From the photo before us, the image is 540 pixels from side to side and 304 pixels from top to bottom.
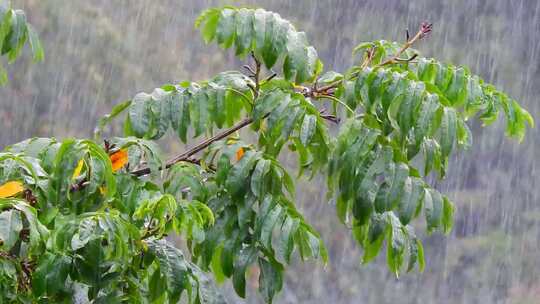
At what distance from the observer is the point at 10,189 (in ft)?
4.31

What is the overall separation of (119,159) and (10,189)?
19cm

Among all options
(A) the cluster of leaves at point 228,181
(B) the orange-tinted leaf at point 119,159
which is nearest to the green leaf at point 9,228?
(A) the cluster of leaves at point 228,181

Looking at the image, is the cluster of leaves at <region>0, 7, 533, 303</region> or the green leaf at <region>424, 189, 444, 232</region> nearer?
the cluster of leaves at <region>0, 7, 533, 303</region>

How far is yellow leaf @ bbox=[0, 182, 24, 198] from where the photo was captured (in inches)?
51.4

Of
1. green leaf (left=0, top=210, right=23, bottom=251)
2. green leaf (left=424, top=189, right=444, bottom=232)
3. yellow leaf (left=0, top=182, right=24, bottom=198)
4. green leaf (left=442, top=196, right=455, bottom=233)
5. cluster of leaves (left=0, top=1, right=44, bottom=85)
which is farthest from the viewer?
cluster of leaves (left=0, top=1, right=44, bottom=85)

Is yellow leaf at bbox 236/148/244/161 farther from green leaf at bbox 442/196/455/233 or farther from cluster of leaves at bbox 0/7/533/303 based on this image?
green leaf at bbox 442/196/455/233

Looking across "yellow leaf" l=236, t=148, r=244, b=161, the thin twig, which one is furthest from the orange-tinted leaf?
the thin twig

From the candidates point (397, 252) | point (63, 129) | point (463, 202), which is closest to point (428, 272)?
point (463, 202)

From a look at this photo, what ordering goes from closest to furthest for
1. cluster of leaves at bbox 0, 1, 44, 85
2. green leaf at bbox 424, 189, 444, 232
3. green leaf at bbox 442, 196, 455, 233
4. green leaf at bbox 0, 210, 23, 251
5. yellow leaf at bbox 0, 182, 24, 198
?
green leaf at bbox 0, 210, 23, 251
yellow leaf at bbox 0, 182, 24, 198
green leaf at bbox 424, 189, 444, 232
green leaf at bbox 442, 196, 455, 233
cluster of leaves at bbox 0, 1, 44, 85

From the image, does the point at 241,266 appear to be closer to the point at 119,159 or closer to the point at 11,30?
the point at 119,159

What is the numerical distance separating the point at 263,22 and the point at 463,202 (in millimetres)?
5281

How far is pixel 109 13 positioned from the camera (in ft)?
20.1

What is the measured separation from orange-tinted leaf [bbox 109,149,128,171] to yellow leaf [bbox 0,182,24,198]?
174 mm

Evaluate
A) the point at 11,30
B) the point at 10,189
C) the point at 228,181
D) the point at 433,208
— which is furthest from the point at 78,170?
the point at 433,208
